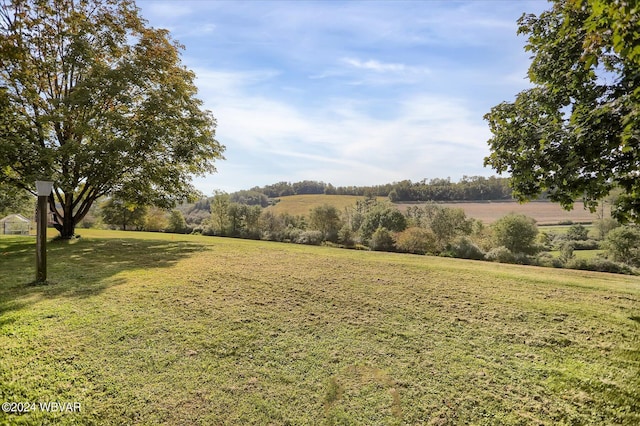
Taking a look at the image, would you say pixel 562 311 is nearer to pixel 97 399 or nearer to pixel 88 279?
pixel 97 399

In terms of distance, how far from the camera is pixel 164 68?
49.5ft

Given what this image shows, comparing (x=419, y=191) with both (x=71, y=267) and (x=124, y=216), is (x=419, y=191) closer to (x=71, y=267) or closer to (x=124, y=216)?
(x=124, y=216)

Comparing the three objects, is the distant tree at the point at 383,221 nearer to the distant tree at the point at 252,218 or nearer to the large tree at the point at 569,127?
the distant tree at the point at 252,218

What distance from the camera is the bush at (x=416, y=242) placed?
2304 centimetres

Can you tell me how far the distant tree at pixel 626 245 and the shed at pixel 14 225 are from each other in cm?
5132

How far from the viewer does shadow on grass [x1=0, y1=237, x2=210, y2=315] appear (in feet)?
21.0

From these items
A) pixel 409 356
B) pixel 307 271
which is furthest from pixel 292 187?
pixel 409 356

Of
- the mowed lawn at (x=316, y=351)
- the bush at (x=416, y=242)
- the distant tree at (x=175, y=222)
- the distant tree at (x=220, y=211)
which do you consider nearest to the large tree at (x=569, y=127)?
the mowed lawn at (x=316, y=351)

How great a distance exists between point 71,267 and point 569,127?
44.5ft

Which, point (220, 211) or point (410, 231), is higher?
point (220, 211)

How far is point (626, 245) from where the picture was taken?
1980 centimetres

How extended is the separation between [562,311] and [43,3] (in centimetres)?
2176

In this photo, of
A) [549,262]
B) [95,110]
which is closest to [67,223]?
[95,110]

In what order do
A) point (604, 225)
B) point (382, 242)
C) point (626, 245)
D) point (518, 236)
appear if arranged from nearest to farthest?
point (626, 245), point (518, 236), point (382, 242), point (604, 225)
